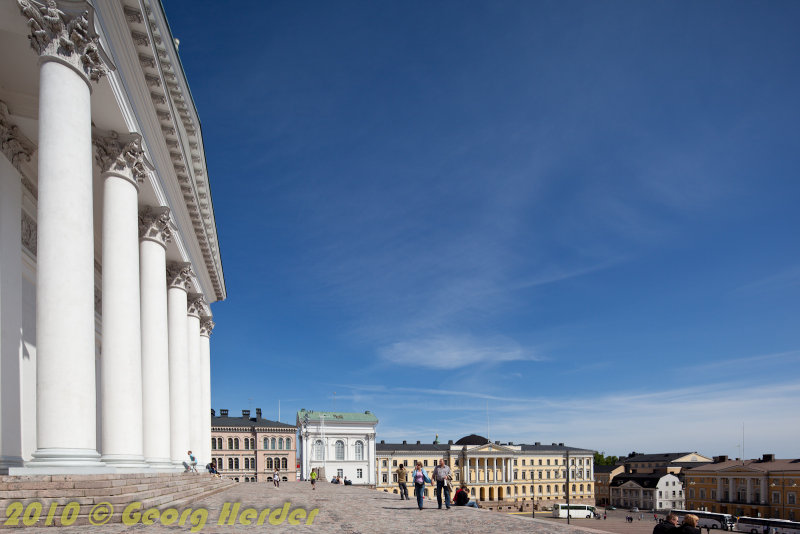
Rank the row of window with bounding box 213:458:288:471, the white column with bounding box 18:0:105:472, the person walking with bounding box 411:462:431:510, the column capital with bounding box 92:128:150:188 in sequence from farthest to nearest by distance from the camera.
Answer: the row of window with bounding box 213:458:288:471 < the person walking with bounding box 411:462:431:510 < the column capital with bounding box 92:128:150:188 < the white column with bounding box 18:0:105:472

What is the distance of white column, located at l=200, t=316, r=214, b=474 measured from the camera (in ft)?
116

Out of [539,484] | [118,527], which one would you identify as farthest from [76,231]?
[539,484]

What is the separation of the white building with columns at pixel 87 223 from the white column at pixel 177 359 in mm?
123

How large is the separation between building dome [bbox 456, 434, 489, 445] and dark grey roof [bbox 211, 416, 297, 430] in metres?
54.9

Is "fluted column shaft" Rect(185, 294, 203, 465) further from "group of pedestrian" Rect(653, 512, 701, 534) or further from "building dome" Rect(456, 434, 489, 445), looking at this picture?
"building dome" Rect(456, 434, 489, 445)

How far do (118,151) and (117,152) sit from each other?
0.04 m

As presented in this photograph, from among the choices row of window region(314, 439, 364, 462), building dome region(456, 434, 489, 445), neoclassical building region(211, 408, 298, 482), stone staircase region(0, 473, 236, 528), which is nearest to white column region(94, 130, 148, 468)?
stone staircase region(0, 473, 236, 528)

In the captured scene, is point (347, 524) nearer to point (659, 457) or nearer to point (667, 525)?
point (667, 525)

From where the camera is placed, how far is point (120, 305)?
1581 centimetres

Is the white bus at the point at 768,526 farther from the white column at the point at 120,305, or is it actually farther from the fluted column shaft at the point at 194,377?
the white column at the point at 120,305

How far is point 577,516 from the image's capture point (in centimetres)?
12475

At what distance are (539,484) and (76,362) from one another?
15123 centimetres

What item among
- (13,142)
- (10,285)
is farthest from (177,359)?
(13,142)

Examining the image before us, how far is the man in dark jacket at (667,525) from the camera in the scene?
1090 cm
